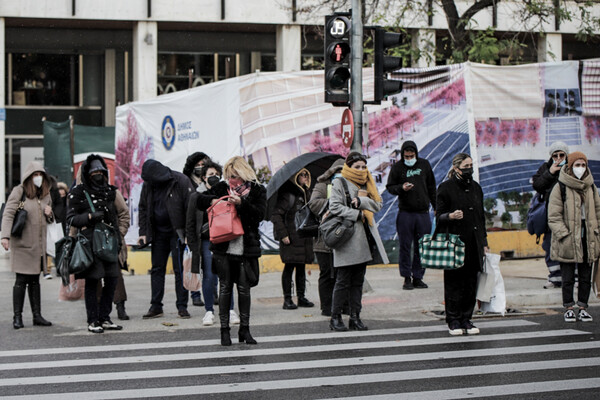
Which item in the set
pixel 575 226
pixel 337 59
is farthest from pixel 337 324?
pixel 337 59

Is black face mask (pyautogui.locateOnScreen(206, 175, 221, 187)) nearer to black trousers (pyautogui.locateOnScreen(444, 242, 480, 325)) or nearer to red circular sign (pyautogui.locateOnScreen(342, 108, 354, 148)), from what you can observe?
black trousers (pyautogui.locateOnScreen(444, 242, 480, 325))

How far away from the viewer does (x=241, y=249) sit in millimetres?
8562

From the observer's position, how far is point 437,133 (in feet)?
46.9

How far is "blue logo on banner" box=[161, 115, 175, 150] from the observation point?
49.9ft

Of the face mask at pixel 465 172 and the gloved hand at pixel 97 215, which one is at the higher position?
the face mask at pixel 465 172

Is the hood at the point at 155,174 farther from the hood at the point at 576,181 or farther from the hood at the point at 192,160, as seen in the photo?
the hood at the point at 576,181

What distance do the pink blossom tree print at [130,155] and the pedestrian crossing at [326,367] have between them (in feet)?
23.6

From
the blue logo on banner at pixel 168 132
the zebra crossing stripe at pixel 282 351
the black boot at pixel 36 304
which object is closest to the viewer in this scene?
the zebra crossing stripe at pixel 282 351

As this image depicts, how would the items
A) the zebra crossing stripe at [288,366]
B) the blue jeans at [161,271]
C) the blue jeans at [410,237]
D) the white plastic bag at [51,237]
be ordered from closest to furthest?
the zebra crossing stripe at [288,366]
the blue jeans at [161,271]
the blue jeans at [410,237]
the white plastic bag at [51,237]

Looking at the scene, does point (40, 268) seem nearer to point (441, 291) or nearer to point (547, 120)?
point (441, 291)

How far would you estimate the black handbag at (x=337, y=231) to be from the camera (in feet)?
29.8

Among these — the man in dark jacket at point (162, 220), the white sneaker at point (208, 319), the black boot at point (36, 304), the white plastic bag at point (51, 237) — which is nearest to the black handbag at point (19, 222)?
the black boot at point (36, 304)

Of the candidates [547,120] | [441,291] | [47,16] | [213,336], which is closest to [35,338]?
[213,336]

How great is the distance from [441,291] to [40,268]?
5.17 meters
